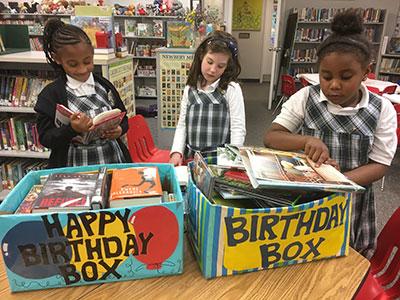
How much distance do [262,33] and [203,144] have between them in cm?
817

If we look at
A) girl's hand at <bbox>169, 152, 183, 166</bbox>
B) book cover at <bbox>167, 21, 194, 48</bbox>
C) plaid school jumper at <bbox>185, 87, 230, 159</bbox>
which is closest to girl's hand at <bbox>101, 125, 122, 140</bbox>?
girl's hand at <bbox>169, 152, 183, 166</bbox>

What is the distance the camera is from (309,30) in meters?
7.18

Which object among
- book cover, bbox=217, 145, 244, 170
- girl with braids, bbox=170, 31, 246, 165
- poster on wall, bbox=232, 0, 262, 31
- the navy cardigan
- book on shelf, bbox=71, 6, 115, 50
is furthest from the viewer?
poster on wall, bbox=232, 0, 262, 31

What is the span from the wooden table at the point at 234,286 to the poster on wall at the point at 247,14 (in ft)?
29.8

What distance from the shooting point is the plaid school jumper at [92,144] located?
5.25 ft

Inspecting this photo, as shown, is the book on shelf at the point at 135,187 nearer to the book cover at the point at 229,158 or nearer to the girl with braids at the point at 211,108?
the book cover at the point at 229,158

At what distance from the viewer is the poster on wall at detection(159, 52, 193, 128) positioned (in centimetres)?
354

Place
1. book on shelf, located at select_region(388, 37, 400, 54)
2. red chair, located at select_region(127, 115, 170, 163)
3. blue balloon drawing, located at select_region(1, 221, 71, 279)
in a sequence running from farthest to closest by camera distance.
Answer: book on shelf, located at select_region(388, 37, 400, 54) < red chair, located at select_region(127, 115, 170, 163) < blue balloon drawing, located at select_region(1, 221, 71, 279)

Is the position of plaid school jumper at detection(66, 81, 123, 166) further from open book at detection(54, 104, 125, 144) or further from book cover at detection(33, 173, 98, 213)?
book cover at detection(33, 173, 98, 213)

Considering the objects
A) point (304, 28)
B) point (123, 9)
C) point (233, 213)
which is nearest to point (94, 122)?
point (233, 213)

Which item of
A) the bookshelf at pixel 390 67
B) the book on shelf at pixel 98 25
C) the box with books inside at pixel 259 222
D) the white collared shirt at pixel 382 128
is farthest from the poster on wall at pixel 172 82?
the bookshelf at pixel 390 67

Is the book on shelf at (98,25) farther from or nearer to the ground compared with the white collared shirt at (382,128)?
farther from the ground

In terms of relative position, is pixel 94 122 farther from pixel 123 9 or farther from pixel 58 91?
pixel 123 9

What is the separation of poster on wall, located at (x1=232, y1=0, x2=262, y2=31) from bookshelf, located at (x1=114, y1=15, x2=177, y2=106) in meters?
3.24
